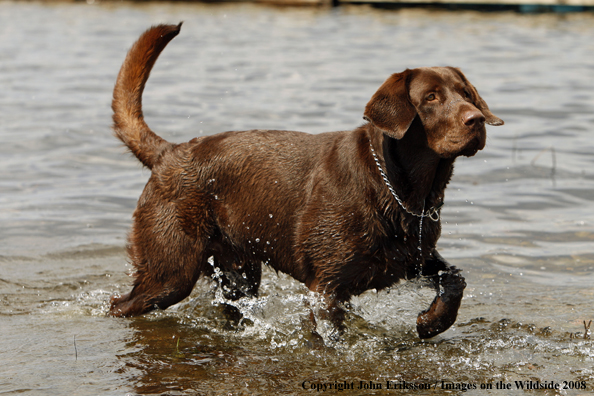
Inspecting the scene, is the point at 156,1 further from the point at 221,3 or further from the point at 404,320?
the point at 404,320

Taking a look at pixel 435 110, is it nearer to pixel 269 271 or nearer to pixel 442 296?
pixel 442 296

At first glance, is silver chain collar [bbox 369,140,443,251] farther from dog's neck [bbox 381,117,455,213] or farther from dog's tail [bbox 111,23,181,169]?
dog's tail [bbox 111,23,181,169]

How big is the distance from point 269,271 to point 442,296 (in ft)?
6.34

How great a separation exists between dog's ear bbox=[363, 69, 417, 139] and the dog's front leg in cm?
87

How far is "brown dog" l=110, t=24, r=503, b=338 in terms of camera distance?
4.05m

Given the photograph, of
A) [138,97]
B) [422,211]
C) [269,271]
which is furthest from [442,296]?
[138,97]

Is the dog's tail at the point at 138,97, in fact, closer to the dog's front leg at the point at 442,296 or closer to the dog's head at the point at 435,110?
the dog's head at the point at 435,110

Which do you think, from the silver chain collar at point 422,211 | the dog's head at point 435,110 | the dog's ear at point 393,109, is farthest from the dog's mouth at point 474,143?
the silver chain collar at point 422,211

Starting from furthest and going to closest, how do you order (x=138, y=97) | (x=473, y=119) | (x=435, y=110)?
(x=138, y=97) → (x=435, y=110) → (x=473, y=119)

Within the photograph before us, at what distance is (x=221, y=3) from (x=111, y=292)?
23937mm

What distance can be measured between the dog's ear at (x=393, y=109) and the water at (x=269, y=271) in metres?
1.13

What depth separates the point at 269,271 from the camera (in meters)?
5.92

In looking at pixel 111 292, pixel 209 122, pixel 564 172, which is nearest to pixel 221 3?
pixel 209 122

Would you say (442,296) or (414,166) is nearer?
(414,166)
